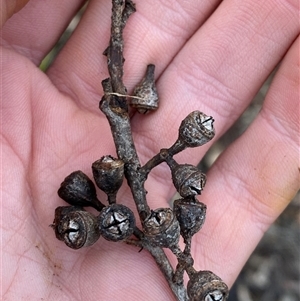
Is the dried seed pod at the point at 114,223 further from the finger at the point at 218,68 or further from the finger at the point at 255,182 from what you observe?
the finger at the point at 255,182

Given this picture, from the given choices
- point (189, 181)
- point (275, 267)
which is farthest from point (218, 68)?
point (275, 267)

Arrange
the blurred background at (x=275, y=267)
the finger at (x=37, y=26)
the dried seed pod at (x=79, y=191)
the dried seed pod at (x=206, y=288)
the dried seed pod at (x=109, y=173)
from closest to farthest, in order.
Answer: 1. the dried seed pod at (x=206, y=288)
2. the dried seed pod at (x=109, y=173)
3. the dried seed pod at (x=79, y=191)
4. the finger at (x=37, y=26)
5. the blurred background at (x=275, y=267)

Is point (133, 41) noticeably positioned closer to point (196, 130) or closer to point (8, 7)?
point (8, 7)

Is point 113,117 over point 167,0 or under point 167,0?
under

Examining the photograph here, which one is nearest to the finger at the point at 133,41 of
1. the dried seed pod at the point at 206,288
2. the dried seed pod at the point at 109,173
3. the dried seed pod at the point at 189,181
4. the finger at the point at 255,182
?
the finger at the point at 255,182

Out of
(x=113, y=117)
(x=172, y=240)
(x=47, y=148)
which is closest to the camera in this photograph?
(x=172, y=240)

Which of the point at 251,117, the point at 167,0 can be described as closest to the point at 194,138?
the point at 167,0

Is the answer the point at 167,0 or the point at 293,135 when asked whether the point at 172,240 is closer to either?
the point at 293,135
